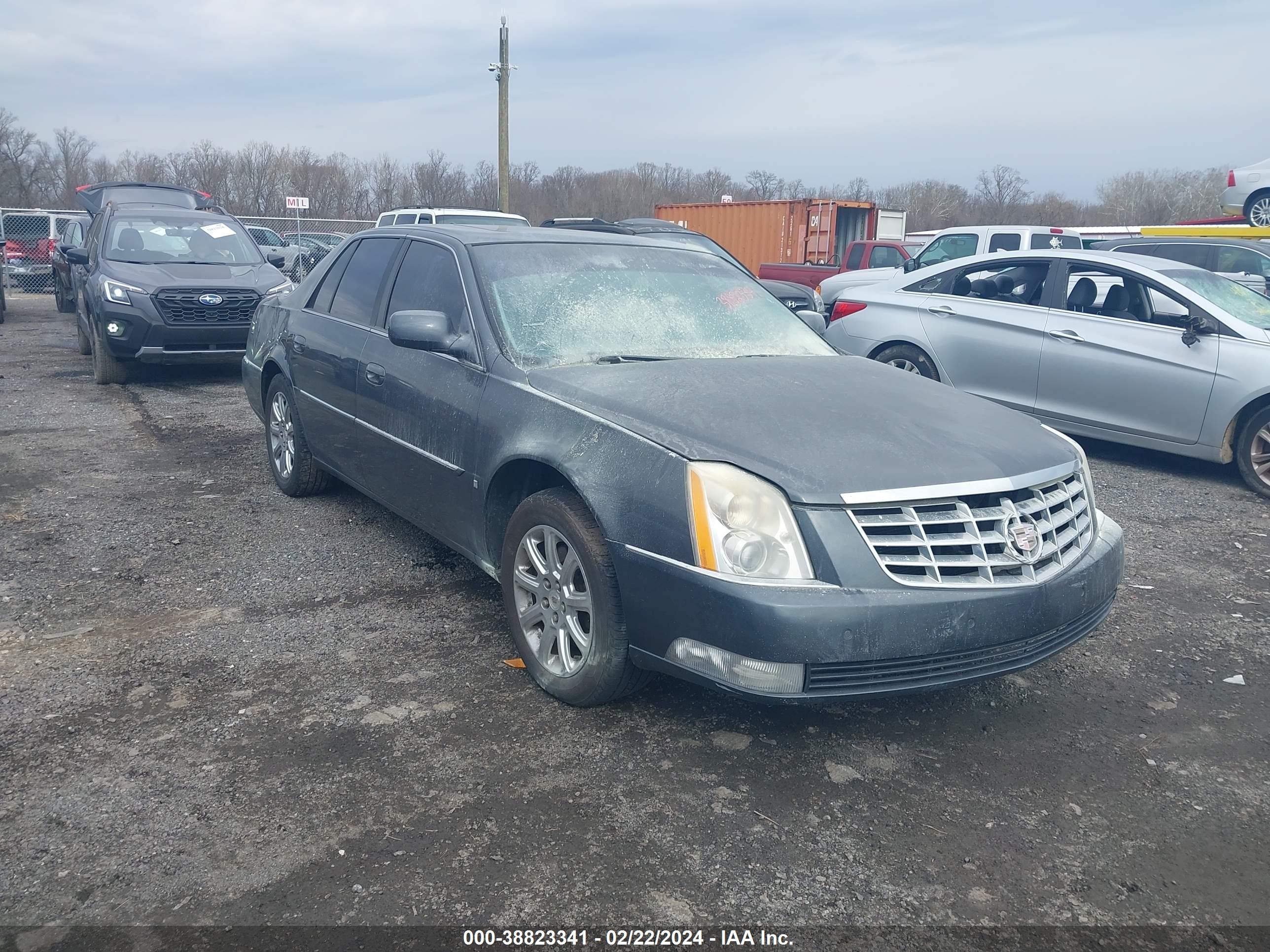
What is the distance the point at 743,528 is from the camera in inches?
115

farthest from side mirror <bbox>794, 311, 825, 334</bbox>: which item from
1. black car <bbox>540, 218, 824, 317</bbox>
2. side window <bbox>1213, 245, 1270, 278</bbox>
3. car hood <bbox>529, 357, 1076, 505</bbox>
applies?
side window <bbox>1213, 245, 1270, 278</bbox>

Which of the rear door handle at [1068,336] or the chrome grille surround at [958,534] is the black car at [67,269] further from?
the chrome grille surround at [958,534]

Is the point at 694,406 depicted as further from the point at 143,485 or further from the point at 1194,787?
the point at 143,485

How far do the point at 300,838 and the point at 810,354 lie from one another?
286cm

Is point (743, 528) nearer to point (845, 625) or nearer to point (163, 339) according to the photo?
point (845, 625)

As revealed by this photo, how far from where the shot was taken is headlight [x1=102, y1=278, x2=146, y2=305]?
31.7 ft

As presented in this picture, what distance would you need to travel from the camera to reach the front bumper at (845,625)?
9.20 feet

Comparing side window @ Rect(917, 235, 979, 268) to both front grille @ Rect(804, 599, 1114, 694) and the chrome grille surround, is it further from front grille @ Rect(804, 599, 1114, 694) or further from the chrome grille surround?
front grille @ Rect(804, 599, 1114, 694)

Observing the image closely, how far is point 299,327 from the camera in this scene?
220 inches

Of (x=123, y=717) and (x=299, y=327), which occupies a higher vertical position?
(x=299, y=327)

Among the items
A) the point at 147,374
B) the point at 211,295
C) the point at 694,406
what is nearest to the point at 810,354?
the point at 694,406

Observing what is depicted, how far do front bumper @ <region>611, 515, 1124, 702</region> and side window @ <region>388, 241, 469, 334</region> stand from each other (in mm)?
1588

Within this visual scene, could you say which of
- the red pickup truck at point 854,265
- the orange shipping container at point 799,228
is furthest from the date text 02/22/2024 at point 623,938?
the orange shipping container at point 799,228

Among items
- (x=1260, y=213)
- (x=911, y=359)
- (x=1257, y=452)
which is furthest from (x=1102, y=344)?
(x=1260, y=213)
